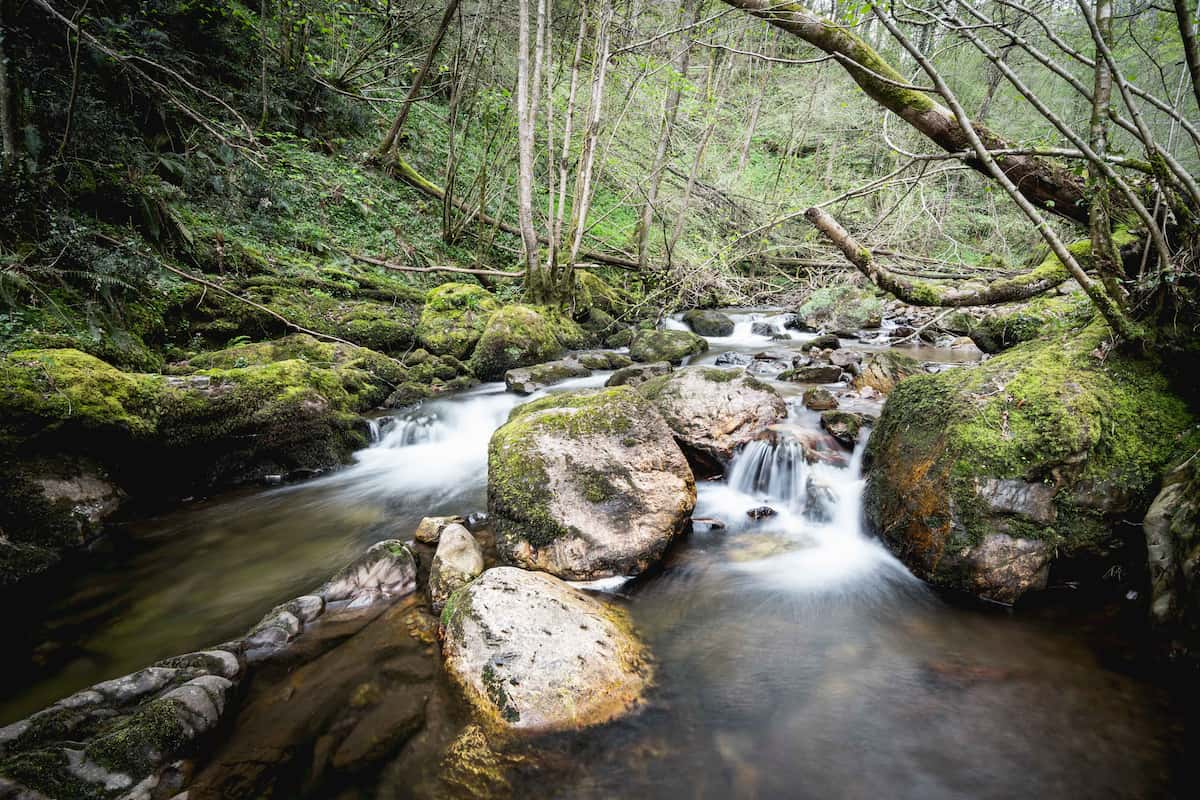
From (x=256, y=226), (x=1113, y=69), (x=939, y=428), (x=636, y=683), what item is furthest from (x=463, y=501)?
(x=256, y=226)

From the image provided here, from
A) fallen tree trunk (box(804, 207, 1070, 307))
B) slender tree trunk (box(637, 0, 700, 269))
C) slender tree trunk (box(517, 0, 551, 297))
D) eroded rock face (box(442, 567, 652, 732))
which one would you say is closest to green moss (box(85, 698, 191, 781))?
eroded rock face (box(442, 567, 652, 732))

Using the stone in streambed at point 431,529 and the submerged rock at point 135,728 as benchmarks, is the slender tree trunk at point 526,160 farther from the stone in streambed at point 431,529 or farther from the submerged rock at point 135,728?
the submerged rock at point 135,728

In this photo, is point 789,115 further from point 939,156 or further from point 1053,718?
point 1053,718

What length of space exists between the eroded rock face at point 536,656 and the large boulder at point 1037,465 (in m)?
2.21

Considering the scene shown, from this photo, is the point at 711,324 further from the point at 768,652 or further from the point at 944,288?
the point at 768,652

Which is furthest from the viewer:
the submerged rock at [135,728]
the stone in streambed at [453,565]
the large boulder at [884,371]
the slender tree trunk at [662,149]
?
the slender tree trunk at [662,149]

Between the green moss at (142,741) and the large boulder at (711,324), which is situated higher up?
the large boulder at (711,324)

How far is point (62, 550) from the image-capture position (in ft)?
13.0

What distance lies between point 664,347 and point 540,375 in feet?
9.45

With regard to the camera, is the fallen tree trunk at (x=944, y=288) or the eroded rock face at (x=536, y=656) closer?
the eroded rock face at (x=536, y=656)

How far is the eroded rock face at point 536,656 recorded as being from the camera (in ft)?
8.23

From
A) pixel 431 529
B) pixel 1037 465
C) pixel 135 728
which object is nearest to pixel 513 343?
pixel 431 529

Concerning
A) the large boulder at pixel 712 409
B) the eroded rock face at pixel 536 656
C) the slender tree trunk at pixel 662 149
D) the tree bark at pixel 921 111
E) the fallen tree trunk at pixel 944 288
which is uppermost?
the slender tree trunk at pixel 662 149

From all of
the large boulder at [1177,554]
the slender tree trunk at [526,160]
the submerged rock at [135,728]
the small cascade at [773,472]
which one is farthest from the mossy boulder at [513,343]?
the large boulder at [1177,554]
